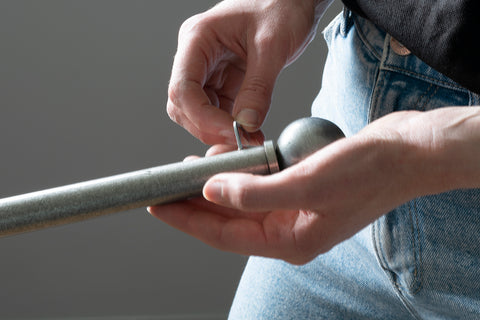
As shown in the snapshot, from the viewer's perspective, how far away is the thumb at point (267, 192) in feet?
1.18

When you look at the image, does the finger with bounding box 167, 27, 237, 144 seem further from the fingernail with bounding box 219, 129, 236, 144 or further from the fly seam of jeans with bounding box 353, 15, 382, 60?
the fly seam of jeans with bounding box 353, 15, 382, 60

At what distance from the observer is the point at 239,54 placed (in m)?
A: 0.60

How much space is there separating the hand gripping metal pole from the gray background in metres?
0.94

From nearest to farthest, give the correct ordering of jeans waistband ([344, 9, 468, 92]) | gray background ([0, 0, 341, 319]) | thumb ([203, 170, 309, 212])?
thumb ([203, 170, 309, 212]) < jeans waistband ([344, 9, 468, 92]) < gray background ([0, 0, 341, 319])

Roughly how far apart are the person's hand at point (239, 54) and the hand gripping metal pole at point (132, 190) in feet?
0.32

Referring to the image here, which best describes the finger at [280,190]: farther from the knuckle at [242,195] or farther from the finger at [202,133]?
the finger at [202,133]

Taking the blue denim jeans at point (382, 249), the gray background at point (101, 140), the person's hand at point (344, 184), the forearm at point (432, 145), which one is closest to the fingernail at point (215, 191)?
the person's hand at point (344, 184)

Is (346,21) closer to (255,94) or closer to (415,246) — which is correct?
(255,94)

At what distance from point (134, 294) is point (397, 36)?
1.24 m

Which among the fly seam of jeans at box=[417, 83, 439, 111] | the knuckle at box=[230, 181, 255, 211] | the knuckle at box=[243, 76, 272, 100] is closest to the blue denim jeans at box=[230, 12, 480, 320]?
the fly seam of jeans at box=[417, 83, 439, 111]

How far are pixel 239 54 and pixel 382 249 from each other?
0.27 meters

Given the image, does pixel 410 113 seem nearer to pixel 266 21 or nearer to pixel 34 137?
pixel 266 21

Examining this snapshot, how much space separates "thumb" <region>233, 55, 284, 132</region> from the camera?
1.72ft

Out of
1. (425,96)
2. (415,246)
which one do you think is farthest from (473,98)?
(415,246)
